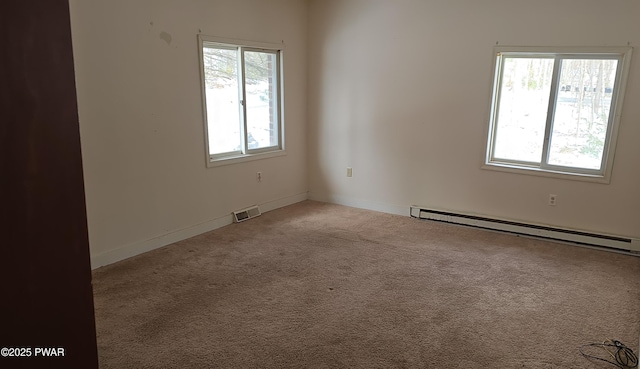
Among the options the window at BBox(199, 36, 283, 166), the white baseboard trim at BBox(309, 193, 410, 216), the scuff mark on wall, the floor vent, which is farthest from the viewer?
the white baseboard trim at BBox(309, 193, 410, 216)

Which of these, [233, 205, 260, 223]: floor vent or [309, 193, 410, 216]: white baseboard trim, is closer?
[233, 205, 260, 223]: floor vent

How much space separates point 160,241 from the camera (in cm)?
404

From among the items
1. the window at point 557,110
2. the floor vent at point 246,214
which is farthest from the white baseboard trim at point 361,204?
the window at point 557,110

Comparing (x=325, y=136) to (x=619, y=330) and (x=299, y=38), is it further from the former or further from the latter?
(x=619, y=330)

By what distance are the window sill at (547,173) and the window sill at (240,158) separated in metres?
2.43

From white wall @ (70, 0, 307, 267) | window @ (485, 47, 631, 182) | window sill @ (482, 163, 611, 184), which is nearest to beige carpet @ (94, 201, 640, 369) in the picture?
white wall @ (70, 0, 307, 267)

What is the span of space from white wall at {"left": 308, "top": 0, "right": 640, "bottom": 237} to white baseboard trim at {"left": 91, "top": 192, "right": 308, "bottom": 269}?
140 cm

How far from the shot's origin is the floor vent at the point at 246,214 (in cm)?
478

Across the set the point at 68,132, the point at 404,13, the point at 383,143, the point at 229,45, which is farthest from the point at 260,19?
the point at 68,132

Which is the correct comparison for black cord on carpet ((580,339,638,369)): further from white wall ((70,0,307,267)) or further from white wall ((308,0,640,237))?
white wall ((70,0,307,267))

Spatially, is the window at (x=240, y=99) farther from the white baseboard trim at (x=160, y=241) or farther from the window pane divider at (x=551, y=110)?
the window pane divider at (x=551, y=110)

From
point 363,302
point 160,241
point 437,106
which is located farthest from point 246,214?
point 437,106

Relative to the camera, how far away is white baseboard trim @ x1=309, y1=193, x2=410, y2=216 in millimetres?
5205

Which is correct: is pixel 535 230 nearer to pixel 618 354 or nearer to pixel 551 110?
pixel 551 110
